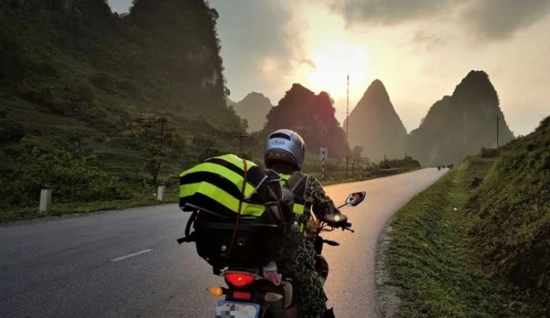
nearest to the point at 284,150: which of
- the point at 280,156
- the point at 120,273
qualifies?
the point at 280,156

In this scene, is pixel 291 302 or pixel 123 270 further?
pixel 123 270

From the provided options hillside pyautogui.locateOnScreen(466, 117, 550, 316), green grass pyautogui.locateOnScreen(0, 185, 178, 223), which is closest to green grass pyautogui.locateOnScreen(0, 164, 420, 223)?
green grass pyautogui.locateOnScreen(0, 185, 178, 223)

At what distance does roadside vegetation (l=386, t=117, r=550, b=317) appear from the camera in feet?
18.2

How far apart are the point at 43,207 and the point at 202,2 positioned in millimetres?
110276

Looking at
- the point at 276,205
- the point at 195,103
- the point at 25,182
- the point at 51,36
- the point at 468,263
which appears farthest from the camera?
the point at 195,103

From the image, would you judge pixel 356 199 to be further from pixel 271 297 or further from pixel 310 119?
pixel 310 119

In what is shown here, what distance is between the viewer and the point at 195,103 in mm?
100688

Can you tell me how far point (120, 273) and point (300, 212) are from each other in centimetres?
412

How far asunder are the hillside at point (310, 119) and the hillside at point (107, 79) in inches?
1088

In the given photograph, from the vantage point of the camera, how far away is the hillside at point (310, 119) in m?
135

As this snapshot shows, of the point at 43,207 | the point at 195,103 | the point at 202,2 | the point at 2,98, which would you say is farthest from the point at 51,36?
the point at 43,207

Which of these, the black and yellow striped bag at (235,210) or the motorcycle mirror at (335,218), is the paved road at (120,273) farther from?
the black and yellow striped bag at (235,210)

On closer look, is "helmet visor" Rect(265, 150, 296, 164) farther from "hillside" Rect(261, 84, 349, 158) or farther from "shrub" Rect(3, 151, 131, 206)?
"hillside" Rect(261, 84, 349, 158)

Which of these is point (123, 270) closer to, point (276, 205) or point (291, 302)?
point (291, 302)
